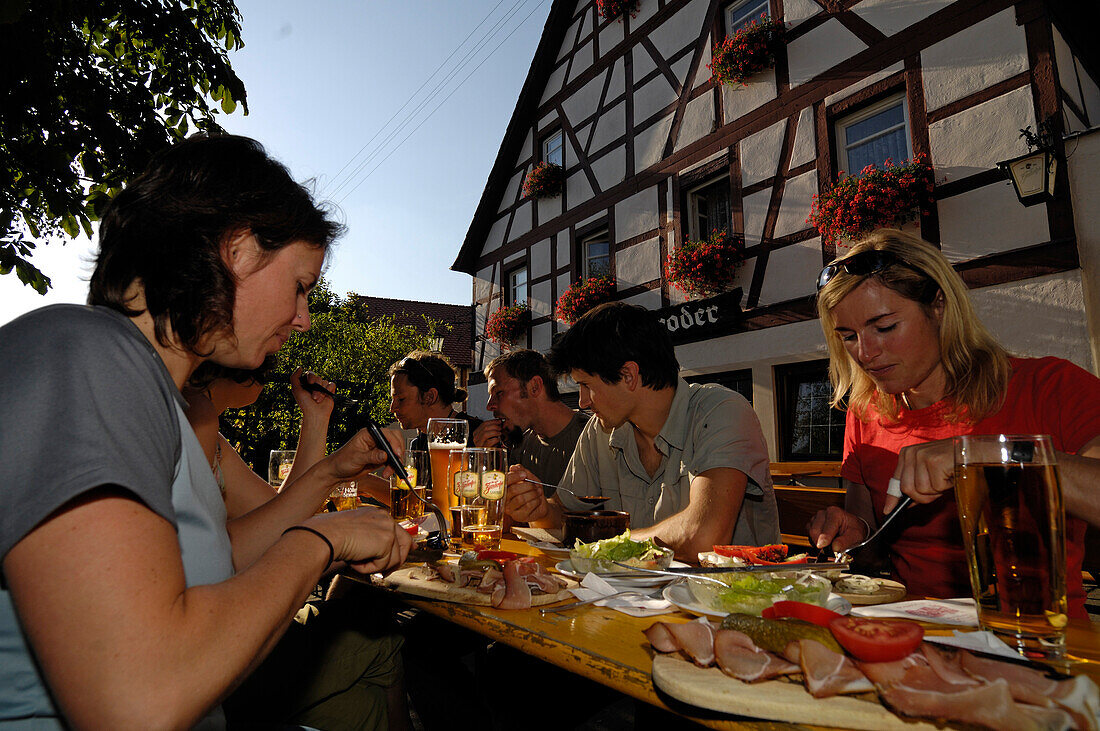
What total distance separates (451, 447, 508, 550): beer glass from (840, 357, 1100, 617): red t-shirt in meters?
1.31

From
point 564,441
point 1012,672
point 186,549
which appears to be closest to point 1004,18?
point 564,441

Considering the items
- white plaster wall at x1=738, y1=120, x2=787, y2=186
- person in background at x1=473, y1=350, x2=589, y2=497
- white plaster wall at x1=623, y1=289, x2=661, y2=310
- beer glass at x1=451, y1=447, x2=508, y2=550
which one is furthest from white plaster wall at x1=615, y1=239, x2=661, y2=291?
beer glass at x1=451, y1=447, x2=508, y2=550

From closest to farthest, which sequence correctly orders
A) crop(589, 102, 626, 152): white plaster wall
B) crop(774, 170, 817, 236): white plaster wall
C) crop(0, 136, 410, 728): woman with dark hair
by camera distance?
crop(0, 136, 410, 728): woman with dark hair, crop(774, 170, 817, 236): white plaster wall, crop(589, 102, 626, 152): white plaster wall

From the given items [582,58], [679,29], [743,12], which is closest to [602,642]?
[743,12]

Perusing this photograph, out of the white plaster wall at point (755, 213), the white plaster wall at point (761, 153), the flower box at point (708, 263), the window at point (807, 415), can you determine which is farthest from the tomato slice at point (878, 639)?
the white plaster wall at point (761, 153)

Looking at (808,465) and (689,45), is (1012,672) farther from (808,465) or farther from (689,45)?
(689,45)

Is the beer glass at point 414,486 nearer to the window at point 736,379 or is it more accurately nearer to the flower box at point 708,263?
the window at point 736,379

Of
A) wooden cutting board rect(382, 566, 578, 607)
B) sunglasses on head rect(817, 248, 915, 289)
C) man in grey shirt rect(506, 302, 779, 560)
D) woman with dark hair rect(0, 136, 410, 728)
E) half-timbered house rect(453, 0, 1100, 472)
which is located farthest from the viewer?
half-timbered house rect(453, 0, 1100, 472)

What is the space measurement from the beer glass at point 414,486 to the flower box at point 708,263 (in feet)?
22.2

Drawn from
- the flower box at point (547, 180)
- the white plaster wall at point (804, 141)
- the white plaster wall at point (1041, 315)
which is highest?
the flower box at point (547, 180)

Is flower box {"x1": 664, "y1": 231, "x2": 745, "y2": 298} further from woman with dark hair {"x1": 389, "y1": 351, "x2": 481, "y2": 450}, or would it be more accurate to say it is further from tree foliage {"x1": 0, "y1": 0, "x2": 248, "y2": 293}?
tree foliage {"x1": 0, "y1": 0, "x2": 248, "y2": 293}

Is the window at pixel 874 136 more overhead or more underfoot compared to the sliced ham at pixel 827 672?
more overhead

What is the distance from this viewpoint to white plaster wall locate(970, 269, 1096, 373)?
5.55 meters

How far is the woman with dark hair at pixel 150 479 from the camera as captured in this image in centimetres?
75
